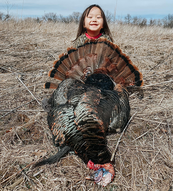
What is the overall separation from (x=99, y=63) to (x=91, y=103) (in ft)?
3.12

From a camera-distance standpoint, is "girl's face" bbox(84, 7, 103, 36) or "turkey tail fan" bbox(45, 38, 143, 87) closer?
"turkey tail fan" bbox(45, 38, 143, 87)

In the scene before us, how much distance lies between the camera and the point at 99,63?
7.94 ft

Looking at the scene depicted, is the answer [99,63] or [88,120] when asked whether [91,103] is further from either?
[99,63]

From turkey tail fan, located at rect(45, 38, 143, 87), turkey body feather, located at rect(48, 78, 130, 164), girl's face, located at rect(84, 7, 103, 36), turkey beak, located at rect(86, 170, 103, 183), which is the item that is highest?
girl's face, located at rect(84, 7, 103, 36)

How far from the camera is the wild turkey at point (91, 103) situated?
1553mm

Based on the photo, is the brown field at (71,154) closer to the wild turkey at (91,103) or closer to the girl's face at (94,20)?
the wild turkey at (91,103)

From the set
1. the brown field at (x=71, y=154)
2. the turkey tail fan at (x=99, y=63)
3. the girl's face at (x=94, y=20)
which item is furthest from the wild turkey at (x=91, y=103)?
the girl's face at (x=94, y=20)

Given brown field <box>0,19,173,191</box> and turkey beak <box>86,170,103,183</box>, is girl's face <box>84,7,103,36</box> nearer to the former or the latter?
brown field <box>0,19,173,191</box>

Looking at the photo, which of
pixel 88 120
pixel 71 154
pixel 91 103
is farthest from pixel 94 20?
pixel 71 154

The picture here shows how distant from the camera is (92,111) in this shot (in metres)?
1.58

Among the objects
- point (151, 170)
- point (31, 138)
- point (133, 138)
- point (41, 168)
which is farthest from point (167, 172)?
point (31, 138)

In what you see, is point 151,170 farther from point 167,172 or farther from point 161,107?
point 161,107

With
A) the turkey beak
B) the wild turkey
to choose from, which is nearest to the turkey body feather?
the wild turkey

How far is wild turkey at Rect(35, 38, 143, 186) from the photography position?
155 cm
